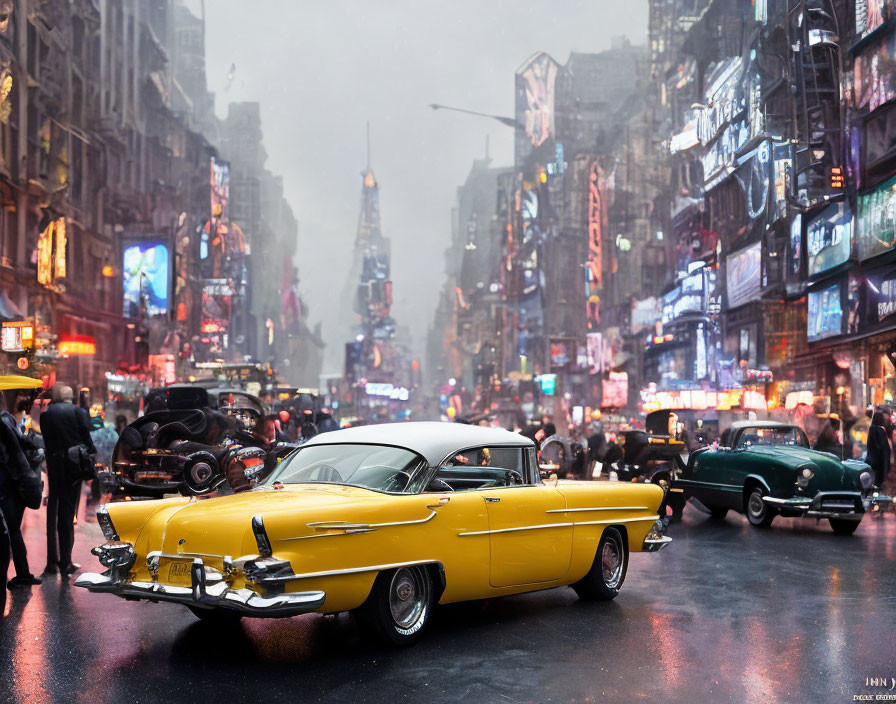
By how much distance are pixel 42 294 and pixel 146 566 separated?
3483 centimetres

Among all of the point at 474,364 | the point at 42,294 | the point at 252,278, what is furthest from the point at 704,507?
the point at 474,364

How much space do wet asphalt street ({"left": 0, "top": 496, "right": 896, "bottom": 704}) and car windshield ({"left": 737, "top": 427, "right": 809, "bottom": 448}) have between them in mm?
5238

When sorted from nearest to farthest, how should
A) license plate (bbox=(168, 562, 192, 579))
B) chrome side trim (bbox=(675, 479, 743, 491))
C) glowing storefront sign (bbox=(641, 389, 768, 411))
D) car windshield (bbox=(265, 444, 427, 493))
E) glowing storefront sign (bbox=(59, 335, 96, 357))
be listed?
license plate (bbox=(168, 562, 192, 579))
car windshield (bbox=(265, 444, 427, 493))
chrome side trim (bbox=(675, 479, 743, 491))
glowing storefront sign (bbox=(59, 335, 96, 357))
glowing storefront sign (bbox=(641, 389, 768, 411))

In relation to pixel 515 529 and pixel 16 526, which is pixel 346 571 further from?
pixel 16 526

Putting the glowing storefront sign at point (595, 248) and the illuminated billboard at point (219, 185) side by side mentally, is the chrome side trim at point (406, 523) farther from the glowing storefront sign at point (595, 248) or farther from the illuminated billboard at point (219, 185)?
the illuminated billboard at point (219, 185)

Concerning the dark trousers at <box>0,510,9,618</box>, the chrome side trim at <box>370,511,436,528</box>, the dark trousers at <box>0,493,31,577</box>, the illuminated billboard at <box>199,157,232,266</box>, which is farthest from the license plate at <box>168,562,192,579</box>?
the illuminated billboard at <box>199,157,232,266</box>

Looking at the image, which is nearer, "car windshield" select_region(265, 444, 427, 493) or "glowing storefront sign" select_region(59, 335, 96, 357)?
"car windshield" select_region(265, 444, 427, 493)

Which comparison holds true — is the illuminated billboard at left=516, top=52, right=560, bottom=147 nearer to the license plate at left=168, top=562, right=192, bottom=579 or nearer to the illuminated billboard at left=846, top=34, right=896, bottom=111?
the illuminated billboard at left=846, top=34, right=896, bottom=111

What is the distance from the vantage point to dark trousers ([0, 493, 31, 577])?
8789mm

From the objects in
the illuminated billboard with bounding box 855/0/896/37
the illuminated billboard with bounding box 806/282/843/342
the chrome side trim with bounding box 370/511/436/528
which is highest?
the illuminated billboard with bounding box 855/0/896/37

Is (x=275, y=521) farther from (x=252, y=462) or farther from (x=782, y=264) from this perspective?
(x=782, y=264)

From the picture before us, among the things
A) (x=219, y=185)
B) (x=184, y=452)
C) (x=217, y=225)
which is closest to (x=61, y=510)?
(x=184, y=452)

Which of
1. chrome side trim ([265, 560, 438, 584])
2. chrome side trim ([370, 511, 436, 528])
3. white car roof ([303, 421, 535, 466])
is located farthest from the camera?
white car roof ([303, 421, 535, 466])

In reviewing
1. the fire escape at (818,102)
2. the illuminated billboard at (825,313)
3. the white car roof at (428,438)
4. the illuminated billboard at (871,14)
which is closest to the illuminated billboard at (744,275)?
the illuminated billboard at (825,313)
